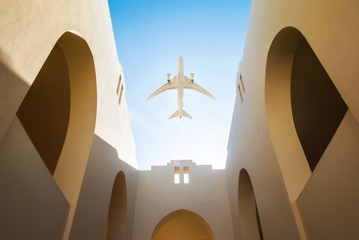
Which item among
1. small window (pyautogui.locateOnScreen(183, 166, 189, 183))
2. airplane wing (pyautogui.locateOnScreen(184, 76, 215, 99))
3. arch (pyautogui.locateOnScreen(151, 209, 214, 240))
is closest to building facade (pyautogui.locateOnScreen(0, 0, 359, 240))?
small window (pyautogui.locateOnScreen(183, 166, 189, 183))

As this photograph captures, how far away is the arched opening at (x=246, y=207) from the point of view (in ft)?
24.0

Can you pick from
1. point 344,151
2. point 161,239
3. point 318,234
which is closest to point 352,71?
point 344,151

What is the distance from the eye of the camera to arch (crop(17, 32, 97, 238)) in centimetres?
388

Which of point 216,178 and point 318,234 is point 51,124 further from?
point 216,178

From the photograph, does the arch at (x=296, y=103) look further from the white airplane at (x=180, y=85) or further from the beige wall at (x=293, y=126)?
the white airplane at (x=180, y=85)

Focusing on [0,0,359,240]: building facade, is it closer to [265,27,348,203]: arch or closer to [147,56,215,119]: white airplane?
[265,27,348,203]: arch

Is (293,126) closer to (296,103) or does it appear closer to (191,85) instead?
(296,103)

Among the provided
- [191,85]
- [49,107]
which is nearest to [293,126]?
[49,107]

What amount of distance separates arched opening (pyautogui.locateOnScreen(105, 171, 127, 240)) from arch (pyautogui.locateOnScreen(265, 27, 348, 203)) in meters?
5.33

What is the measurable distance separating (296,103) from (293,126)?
2.13 meters

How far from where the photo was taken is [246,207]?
764 centimetres

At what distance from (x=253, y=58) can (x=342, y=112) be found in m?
2.63

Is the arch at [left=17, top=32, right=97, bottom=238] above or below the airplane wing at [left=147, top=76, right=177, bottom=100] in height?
below

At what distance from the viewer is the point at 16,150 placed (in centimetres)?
231
